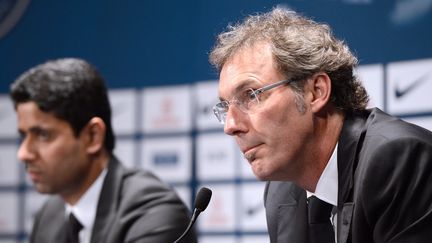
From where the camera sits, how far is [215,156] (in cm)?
307

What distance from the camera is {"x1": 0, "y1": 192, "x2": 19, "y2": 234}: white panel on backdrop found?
353 cm

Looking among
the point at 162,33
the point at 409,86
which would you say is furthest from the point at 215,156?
the point at 409,86

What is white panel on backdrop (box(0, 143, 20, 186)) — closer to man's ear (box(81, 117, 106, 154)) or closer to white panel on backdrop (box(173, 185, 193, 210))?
white panel on backdrop (box(173, 185, 193, 210))

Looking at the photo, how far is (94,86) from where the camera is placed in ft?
8.59

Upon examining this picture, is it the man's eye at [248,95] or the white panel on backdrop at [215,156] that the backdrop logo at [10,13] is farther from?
the man's eye at [248,95]

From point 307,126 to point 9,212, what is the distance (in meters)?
2.16

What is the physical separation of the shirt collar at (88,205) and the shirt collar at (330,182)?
97 centimetres

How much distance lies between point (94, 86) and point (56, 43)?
941 millimetres

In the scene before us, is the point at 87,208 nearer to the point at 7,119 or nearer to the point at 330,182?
the point at 330,182

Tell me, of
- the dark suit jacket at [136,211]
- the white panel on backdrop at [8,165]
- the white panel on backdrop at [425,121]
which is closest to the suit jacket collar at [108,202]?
the dark suit jacket at [136,211]

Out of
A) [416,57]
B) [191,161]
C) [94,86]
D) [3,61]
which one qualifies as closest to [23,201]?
[3,61]

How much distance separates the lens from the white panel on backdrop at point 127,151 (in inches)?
129

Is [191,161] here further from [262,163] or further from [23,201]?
[262,163]

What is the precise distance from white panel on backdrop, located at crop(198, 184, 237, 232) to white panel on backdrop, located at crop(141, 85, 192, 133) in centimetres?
31
